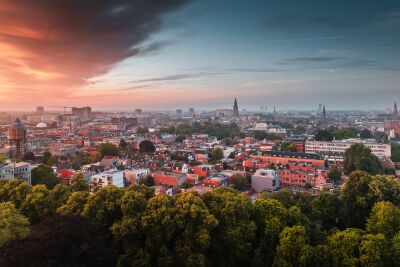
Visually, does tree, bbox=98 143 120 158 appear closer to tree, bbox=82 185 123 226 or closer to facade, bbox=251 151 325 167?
facade, bbox=251 151 325 167

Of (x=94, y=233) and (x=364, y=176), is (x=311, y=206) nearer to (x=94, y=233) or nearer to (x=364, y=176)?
(x=364, y=176)

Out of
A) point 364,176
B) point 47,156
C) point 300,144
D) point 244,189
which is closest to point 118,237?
point 364,176

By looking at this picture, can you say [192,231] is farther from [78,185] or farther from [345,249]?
[78,185]

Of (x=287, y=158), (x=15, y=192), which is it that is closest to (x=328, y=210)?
(x=15, y=192)

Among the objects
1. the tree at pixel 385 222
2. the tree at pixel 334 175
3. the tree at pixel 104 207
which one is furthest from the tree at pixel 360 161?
the tree at pixel 104 207

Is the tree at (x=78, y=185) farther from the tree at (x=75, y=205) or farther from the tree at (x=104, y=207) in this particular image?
the tree at (x=104, y=207)

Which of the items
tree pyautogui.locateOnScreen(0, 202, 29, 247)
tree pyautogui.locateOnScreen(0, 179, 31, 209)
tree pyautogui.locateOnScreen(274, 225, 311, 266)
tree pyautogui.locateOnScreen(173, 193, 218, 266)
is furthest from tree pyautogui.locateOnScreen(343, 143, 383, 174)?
tree pyautogui.locateOnScreen(0, 202, 29, 247)
